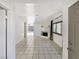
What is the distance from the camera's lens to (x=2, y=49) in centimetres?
291

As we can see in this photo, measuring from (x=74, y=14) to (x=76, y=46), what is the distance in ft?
2.25

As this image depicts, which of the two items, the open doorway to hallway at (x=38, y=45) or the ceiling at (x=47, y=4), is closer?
the ceiling at (x=47, y=4)

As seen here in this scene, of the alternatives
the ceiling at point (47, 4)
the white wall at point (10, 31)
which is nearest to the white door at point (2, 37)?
the white wall at point (10, 31)

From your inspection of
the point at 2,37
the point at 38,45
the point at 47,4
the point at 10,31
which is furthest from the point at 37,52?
the point at 2,37

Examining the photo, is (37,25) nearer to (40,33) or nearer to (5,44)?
(40,33)

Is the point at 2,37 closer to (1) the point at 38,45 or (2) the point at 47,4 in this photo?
(2) the point at 47,4

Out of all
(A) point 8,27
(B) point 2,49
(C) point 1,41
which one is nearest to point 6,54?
(B) point 2,49

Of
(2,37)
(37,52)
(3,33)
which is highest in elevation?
(3,33)

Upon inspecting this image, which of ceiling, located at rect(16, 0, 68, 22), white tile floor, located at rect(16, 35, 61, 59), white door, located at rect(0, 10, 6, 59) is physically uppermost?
ceiling, located at rect(16, 0, 68, 22)

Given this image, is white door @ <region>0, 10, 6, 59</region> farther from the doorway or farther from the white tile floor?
the white tile floor

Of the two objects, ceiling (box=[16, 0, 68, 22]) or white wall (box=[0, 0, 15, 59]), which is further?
ceiling (box=[16, 0, 68, 22])

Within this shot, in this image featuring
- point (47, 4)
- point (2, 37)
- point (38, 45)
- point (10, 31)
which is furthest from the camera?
point (38, 45)

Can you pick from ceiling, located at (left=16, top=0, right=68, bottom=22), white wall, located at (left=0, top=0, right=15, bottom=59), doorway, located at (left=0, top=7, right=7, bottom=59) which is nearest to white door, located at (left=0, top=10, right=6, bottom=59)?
doorway, located at (left=0, top=7, right=7, bottom=59)

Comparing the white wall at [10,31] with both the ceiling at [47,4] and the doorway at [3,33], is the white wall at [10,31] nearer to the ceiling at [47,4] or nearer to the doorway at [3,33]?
the doorway at [3,33]
